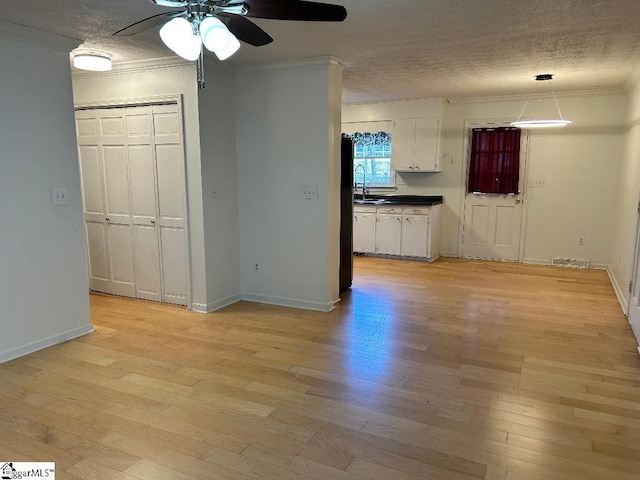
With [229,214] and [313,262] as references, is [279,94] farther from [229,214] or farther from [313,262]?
[313,262]

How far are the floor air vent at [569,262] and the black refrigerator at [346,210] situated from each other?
10.5 ft

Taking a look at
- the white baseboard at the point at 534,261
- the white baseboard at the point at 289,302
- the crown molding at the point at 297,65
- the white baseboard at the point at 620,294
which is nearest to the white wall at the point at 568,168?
the white baseboard at the point at 534,261

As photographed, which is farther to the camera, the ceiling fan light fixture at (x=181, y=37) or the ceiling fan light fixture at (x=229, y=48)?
the ceiling fan light fixture at (x=229, y=48)

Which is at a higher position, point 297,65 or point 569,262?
point 297,65

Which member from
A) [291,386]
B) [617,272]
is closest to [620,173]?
[617,272]

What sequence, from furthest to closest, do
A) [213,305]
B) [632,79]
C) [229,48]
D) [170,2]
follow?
[632,79], [213,305], [229,48], [170,2]

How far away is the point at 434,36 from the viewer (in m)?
3.33

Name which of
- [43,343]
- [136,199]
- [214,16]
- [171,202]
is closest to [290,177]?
[171,202]

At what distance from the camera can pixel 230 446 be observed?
2248mm

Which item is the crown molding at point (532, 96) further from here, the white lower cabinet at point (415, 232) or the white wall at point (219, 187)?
the white wall at point (219, 187)

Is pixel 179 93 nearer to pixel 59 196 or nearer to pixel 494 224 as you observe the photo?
pixel 59 196

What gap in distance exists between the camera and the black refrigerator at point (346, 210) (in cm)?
480

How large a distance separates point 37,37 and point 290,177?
2235 millimetres

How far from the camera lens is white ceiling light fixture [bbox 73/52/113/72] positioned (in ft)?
12.6
